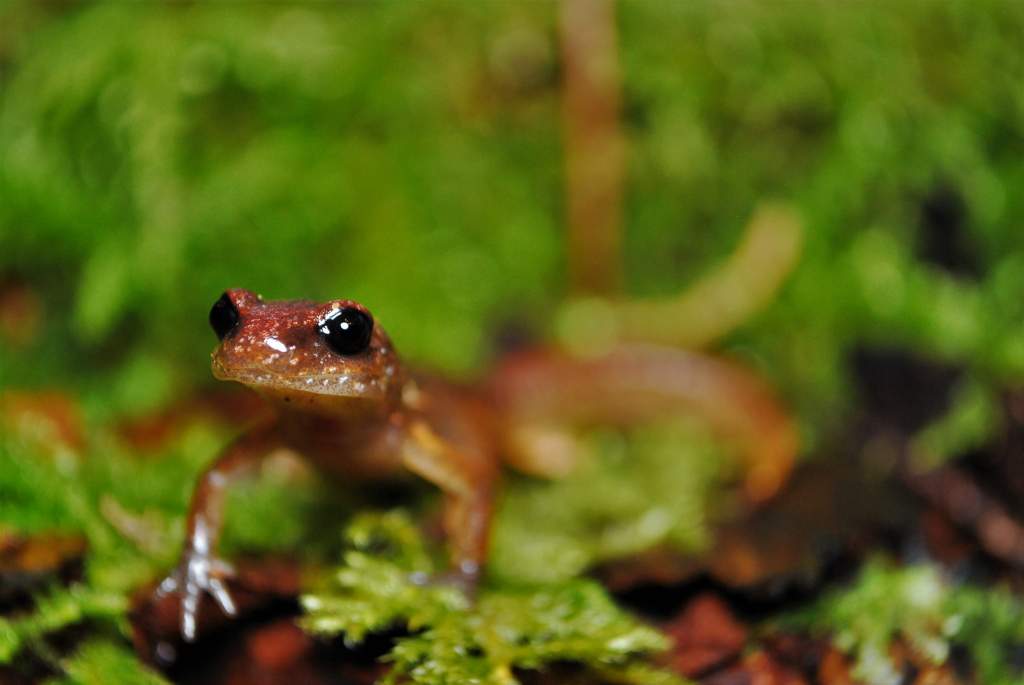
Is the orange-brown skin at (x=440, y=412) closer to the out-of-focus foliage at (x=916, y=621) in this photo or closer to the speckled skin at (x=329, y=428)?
the speckled skin at (x=329, y=428)

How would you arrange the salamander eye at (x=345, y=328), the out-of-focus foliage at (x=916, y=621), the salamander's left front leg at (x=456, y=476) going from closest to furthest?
the salamander eye at (x=345, y=328) < the out-of-focus foliage at (x=916, y=621) < the salamander's left front leg at (x=456, y=476)

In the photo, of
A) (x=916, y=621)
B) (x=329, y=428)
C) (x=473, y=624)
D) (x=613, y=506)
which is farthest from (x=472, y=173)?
(x=916, y=621)

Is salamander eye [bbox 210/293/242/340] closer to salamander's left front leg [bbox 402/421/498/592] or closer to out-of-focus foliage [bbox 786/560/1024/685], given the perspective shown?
salamander's left front leg [bbox 402/421/498/592]

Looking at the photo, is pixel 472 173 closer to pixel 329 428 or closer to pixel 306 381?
pixel 329 428

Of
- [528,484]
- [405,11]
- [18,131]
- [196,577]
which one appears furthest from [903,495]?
[18,131]

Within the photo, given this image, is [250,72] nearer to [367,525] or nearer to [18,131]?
[18,131]

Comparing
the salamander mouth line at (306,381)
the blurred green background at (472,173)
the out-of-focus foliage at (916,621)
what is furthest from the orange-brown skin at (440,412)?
the out-of-focus foliage at (916,621)

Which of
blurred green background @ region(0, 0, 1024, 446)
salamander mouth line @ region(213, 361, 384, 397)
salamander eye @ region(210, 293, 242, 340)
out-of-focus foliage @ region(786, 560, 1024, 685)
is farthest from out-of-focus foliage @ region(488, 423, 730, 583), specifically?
salamander eye @ region(210, 293, 242, 340)
